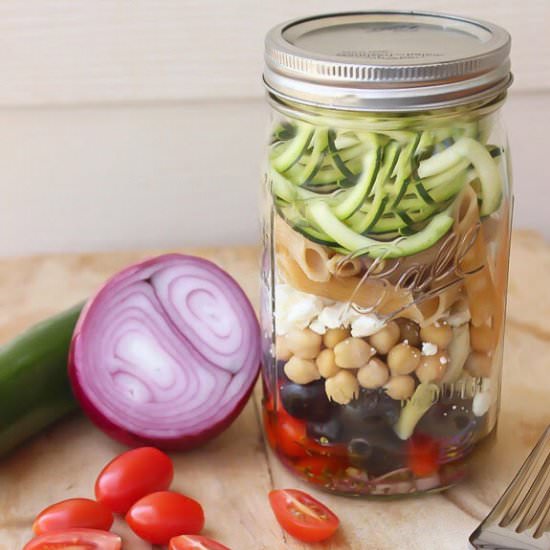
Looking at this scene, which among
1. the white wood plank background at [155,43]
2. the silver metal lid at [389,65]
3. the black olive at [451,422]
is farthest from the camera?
the white wood plank background at [155,43]

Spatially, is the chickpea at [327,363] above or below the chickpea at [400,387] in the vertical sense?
above

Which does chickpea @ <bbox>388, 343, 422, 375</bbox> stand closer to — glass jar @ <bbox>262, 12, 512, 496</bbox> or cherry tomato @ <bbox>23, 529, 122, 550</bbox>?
glass jar @ <bbox>262, 12, 512, 496</bbox>

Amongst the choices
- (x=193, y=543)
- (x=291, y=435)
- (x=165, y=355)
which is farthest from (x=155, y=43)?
(x=193, y=543)

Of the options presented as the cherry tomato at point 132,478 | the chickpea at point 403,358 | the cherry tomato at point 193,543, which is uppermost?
the chickpea at point 403,358

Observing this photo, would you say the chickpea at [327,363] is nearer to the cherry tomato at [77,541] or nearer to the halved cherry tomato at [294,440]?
the halved cherry tomato at [294,440]

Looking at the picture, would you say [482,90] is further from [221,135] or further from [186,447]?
[221,135]

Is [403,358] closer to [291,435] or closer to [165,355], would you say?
[291,435]

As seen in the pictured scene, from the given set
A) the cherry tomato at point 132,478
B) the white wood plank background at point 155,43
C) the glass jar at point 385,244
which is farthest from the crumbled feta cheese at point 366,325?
the white wood plank background at point 155,43
